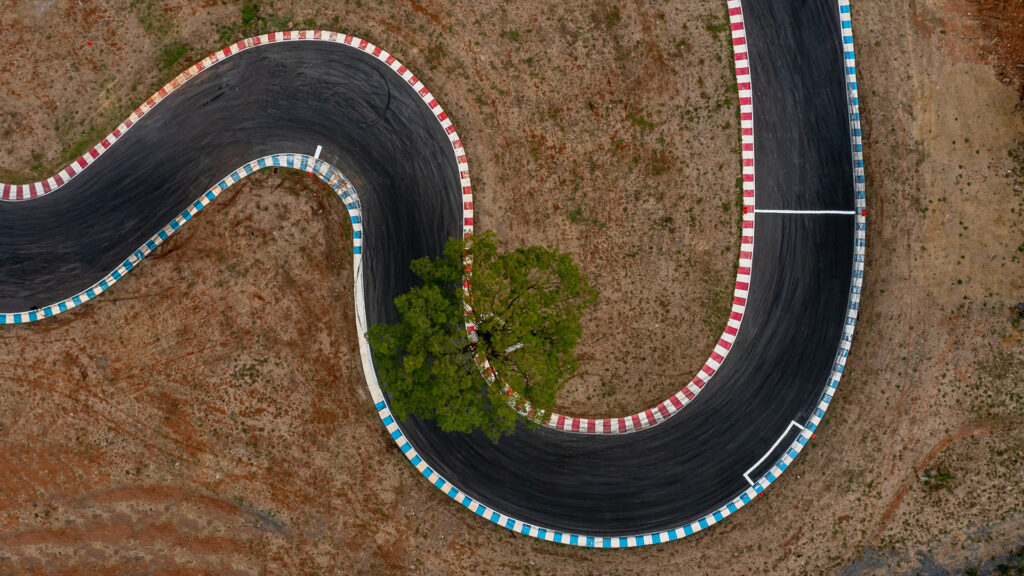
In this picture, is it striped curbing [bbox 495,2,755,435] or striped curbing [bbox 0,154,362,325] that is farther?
striped curbing [bbox 0,154,362,325]

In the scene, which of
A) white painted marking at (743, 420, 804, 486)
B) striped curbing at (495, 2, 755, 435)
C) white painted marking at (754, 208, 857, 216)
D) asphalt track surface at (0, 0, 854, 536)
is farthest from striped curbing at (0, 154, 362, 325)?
white painted marking at (743, 420, 804, 486)

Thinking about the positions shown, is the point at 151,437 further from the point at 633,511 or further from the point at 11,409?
the point at 633,511

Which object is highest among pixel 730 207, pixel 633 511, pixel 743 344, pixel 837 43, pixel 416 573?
pixel 837 43

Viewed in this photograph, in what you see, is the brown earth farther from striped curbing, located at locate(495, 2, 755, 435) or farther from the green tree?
the green tree

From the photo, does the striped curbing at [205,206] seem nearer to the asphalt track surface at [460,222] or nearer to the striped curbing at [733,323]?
the asphalt track surface at [460,222]

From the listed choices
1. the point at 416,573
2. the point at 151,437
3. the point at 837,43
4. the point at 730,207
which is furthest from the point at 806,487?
the point at 151,437
